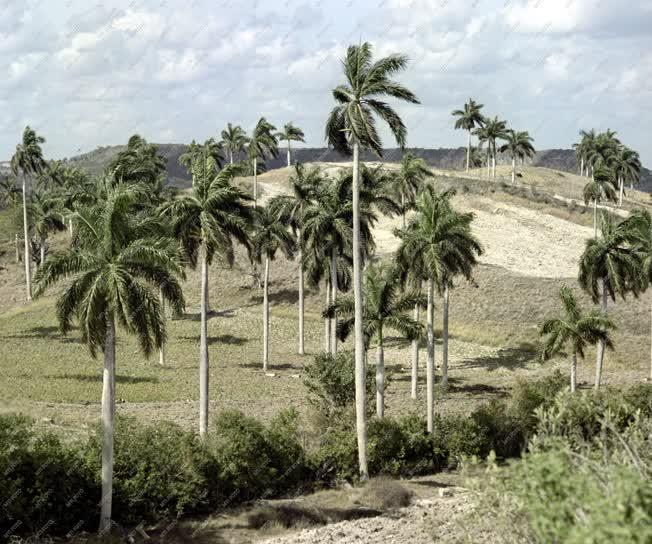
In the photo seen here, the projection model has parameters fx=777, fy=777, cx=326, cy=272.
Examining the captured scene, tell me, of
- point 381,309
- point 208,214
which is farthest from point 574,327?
point 208,214

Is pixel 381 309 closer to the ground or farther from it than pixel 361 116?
closer to the ground

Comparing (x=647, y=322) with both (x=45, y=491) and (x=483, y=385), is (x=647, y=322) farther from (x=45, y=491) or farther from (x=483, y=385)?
(x=45, y=491)

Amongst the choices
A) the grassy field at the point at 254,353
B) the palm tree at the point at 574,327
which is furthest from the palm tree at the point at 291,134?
the palm tree at the point at 574,327

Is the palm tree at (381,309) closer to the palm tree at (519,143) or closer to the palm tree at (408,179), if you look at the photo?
the palm tree at (408,179)

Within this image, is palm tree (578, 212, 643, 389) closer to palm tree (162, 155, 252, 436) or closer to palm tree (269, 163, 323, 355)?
palm tree (269, 163, 323, 355)

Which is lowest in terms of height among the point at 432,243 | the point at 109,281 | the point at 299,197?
the point at 109,281

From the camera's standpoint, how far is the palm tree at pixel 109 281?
24.8 m

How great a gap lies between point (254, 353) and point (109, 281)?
39.5 metres

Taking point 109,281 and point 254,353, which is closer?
point 109,281

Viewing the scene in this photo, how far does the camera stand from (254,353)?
63.7 meters

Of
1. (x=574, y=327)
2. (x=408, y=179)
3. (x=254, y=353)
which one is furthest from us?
(x=408, y=179)

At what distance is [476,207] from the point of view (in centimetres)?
10212

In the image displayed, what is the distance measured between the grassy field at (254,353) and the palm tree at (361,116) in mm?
10363

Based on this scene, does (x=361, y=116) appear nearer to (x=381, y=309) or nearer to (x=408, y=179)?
(x=381, y=309)
